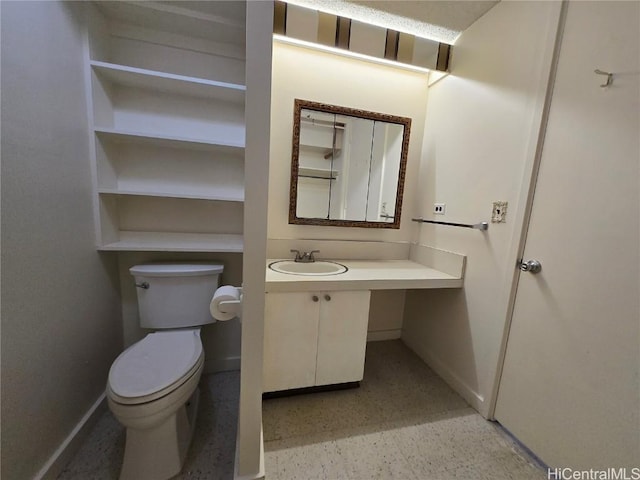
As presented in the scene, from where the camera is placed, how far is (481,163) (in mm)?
1486

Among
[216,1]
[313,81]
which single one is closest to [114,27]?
[216,1]

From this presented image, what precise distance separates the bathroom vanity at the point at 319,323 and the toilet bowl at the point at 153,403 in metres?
0.42

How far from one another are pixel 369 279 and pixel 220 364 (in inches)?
46.5

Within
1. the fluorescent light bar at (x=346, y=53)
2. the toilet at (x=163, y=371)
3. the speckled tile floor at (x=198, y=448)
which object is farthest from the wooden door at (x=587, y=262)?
the toilet at (x=163, y=371)

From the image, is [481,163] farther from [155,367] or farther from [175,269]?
[155,367]

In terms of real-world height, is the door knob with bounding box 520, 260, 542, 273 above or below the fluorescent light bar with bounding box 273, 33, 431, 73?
below

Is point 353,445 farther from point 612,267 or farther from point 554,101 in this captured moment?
point 554,101

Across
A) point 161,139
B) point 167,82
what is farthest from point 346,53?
point 161,139

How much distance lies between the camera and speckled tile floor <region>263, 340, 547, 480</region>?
45.0 inches

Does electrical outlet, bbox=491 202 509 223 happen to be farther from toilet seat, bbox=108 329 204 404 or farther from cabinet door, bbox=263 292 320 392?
toilet seat, bbox=108 329 204 404

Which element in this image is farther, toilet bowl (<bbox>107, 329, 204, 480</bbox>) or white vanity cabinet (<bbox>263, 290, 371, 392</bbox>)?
white vanity cabinet (<bbox>263, 290, 371, 392</bbox>)

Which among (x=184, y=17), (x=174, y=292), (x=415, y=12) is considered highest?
(x=415, y=12)

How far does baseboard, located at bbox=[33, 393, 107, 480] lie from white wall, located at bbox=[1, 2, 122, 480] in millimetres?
25

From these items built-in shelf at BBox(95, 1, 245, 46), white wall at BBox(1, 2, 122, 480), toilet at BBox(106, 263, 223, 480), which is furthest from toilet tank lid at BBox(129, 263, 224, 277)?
built-in shelf at BBox(95, 1, 245, 46)
